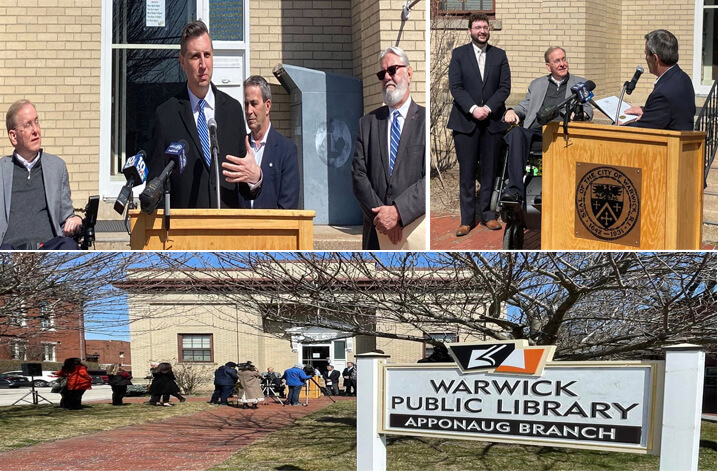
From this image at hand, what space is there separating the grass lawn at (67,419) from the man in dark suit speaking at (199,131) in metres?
5.93

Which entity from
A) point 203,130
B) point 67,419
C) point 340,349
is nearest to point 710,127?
point 340,349

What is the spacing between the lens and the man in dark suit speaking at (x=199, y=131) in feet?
22.6

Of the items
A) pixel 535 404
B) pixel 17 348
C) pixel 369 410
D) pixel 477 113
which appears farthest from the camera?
pixel 17 348

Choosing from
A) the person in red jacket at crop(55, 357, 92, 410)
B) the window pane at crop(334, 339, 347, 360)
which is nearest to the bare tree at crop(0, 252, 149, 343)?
the person in red jacket at crop(55, 357, 92, 410)

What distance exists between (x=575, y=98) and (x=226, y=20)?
5.72 meters

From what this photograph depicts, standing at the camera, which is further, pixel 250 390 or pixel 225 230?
pixel 250 390

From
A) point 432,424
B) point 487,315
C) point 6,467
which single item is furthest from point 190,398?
point 432,424

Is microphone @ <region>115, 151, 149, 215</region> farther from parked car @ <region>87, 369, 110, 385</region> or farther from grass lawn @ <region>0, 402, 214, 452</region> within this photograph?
parked car @ <region>87, 369, 110, 385</region>

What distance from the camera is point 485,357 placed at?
23.3 ft

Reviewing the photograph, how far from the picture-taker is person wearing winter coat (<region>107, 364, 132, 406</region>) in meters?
13.3

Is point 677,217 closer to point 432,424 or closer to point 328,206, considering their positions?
point 432,424

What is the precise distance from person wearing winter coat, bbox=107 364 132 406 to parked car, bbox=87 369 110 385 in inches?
2.2

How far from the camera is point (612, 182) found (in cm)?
680

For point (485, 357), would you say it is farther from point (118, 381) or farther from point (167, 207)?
point (118, 381)
